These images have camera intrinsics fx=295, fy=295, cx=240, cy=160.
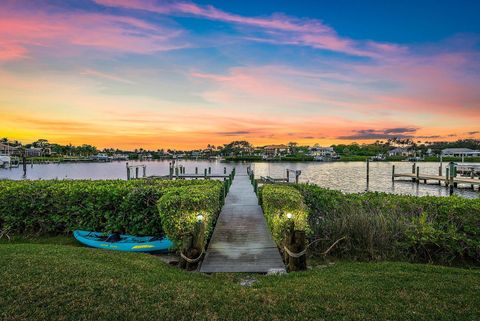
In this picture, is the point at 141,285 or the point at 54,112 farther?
the point at 54,112

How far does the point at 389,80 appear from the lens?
66.4 ft

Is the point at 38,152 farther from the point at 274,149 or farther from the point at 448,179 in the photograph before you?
the point at 448,179

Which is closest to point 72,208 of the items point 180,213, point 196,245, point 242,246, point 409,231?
point 180,213

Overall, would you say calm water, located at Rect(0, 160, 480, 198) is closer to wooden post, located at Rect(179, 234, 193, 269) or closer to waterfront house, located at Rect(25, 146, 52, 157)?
wooden post, located at Rect(179, 234, 193, 269)

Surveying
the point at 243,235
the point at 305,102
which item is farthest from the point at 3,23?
the point at 305,102

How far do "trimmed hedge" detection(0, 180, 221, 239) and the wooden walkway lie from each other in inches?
98.3

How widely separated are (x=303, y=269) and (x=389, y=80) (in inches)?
711

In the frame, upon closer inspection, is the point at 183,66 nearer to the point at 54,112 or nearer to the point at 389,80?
the point at 54,112

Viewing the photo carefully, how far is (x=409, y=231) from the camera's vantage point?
24.4ft

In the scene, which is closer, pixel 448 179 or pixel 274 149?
pixel 448 179

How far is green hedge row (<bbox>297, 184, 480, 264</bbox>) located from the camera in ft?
23.7

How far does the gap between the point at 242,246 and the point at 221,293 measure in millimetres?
3371

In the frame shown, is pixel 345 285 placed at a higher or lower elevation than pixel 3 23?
lower

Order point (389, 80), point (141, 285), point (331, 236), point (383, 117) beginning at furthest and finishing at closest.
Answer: point (383, 117) → point (389, 80) → point (331, 236) → point (141, 285)
